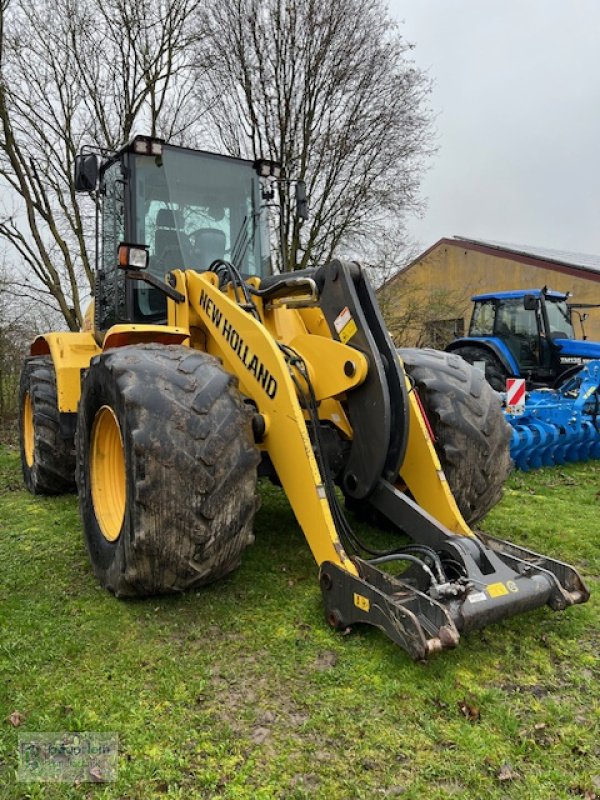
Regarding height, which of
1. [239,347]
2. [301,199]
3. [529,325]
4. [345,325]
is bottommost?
[239,347]

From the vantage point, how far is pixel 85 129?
12570 mm

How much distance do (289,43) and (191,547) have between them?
46.7ft

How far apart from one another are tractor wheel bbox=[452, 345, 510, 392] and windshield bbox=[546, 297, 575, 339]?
107 centimetres

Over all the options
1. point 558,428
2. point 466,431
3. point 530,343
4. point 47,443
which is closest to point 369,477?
point 466,431

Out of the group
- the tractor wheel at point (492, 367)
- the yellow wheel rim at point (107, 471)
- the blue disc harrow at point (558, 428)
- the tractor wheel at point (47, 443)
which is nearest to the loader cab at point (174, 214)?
the tractor wheel at point (47, 443)

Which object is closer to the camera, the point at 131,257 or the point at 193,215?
the point at 131,257

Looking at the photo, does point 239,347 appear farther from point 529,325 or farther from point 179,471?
point 529,325

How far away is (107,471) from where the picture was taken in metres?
3.64

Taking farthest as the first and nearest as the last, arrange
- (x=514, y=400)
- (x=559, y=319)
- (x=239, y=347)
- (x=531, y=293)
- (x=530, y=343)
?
(x=559, y=319) < (x=530, y=343) < (x=531, y=293) < (x=514, y=400) < (x=239, y=347)

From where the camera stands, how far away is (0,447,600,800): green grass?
6.58ft

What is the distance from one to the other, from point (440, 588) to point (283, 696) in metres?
0.75

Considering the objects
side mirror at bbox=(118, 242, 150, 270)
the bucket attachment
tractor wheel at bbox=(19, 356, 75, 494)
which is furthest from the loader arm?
Answer: tractor wheel at bbox=(19, 356, 75, 494)

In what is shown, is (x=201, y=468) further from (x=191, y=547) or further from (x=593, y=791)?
(x=593, y=791)

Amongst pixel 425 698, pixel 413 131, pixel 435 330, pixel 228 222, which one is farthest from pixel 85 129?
pixel 425 698
